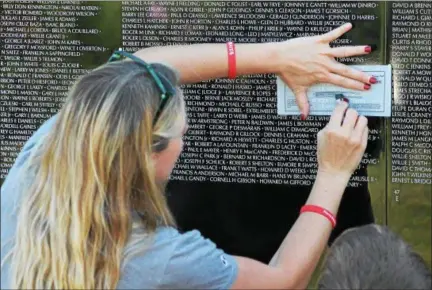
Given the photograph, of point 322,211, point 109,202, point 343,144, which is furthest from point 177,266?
point 343,144

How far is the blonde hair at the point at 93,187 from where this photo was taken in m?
1.78

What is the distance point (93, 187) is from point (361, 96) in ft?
3.20

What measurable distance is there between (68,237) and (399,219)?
1.12 metres

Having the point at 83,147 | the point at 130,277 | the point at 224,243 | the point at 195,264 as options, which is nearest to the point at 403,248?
the point at 195,264

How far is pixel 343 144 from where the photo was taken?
228 centimetres

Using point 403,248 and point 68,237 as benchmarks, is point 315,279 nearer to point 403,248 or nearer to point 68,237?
point 403,248

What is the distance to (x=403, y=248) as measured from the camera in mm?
1740

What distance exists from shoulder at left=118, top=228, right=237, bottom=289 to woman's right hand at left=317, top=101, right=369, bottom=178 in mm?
563

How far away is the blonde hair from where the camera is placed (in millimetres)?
1782

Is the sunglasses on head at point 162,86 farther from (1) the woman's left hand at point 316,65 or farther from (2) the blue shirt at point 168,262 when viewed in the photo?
(1) the woman's left hand at point 316,65

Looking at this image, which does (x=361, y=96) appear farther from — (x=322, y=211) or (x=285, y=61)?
(x=322, y=211)

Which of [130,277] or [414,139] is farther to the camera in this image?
[414,139]

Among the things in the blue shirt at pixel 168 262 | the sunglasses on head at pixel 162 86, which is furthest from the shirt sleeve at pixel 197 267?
the sunglasses on head at pixel 162 86

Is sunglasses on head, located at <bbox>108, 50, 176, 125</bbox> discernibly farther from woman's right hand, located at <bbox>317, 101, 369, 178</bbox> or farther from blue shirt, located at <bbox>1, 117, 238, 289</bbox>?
woman's right hand, located at <bbox>317, 101, 369, 178</bbox>
